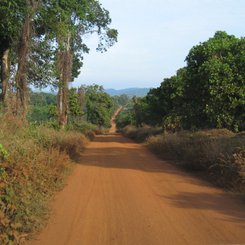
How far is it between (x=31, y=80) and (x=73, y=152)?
5746mm

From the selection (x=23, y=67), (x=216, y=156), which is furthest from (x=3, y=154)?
(x=23, y=67)

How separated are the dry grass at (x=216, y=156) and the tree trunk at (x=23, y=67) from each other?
25.0 ft

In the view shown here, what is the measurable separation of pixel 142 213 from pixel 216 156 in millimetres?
6753

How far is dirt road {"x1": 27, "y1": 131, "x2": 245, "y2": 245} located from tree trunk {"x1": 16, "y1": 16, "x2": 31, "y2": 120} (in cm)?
745

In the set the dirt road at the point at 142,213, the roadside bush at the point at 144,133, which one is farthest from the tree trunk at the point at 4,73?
the roadside bush at the point at 144,133

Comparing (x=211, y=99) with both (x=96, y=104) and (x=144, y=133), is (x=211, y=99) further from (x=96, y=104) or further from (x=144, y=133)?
(x=96, y=104)

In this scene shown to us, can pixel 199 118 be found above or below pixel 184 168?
above

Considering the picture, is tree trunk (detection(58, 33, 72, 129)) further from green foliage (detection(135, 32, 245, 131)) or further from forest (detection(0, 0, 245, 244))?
green foliage (detection(135, 32, 245, 131))

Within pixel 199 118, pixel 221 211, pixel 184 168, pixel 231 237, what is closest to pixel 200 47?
pixel 199 118

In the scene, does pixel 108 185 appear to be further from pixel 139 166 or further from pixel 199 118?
pixel 199 118

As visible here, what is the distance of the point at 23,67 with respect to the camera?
21.8m

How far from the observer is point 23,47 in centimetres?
2150

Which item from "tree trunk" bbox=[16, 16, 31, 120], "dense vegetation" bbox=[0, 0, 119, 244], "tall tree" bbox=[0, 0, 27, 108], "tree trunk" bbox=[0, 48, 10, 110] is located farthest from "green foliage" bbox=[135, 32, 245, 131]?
"tree trunk" bbox=[0, 48, 10, 110]

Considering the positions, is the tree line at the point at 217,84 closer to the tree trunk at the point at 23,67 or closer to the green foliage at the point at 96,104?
the tree trunk at the point at 23,67
